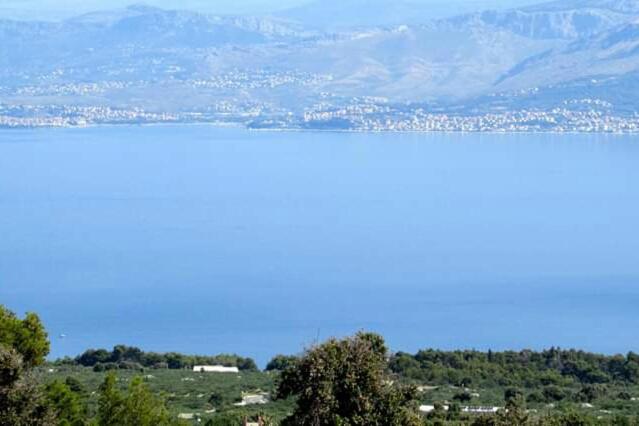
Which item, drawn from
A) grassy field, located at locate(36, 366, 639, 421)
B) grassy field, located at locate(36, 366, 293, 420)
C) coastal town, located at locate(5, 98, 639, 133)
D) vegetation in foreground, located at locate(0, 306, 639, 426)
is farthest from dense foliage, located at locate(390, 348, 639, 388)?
coastal town, located at locate(5, 98, 639, 133)

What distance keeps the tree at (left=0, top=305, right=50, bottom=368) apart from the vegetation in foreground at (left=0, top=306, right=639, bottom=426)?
1 centimetres

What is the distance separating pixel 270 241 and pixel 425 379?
30526 mm

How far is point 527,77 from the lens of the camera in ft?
470

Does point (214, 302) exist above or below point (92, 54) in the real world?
below

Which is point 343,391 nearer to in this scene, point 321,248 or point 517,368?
point 517,368

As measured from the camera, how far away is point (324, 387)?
10523 millimetres

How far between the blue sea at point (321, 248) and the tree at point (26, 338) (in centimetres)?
1958

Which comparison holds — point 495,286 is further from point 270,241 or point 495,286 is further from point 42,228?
point 42,228

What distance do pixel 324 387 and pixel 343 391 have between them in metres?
0.17

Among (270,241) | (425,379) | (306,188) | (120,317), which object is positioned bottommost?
(425,379)

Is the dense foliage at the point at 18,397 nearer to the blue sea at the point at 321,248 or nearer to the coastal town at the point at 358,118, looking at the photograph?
the blue sea at the point at 321,248

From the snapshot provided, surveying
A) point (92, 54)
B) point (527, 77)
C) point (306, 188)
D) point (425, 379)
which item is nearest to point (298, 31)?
point (92, 54)

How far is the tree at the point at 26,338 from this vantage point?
41.0ft

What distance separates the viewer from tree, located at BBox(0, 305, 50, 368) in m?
12.5
